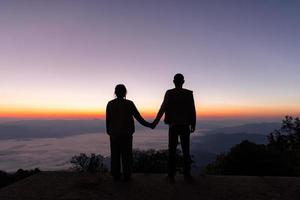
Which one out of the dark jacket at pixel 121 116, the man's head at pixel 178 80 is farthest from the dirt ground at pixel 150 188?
the man's head at pixel 178 80

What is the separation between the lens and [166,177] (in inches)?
338

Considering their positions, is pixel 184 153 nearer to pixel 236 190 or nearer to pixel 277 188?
pixel 236 190

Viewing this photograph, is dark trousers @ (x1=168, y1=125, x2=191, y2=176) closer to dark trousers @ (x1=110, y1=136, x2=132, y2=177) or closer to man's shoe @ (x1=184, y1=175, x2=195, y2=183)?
man's shoe @ (x1=184, y1=175, x2=195, y2=183)

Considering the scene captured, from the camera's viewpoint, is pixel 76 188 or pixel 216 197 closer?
pixel 216 197

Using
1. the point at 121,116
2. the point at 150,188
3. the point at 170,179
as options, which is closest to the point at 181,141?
the point at 170,179

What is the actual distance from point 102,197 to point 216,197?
7.01 ft

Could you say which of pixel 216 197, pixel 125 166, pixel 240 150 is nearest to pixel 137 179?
pixel 125 166

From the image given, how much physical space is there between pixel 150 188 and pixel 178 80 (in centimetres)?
238

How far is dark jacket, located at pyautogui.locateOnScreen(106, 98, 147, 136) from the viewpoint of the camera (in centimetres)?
831

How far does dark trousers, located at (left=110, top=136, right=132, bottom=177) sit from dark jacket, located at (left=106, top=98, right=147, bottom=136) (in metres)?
0.15

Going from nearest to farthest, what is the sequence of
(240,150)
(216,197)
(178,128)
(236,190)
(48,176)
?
(216,197) < (236,190) < (178,128) < (48,176) < (240,150)

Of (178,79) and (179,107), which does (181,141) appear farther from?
(178,79)

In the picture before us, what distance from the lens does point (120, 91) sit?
8.28 meters

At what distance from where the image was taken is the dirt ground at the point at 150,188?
704cm
